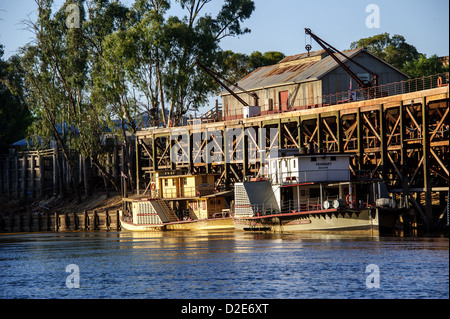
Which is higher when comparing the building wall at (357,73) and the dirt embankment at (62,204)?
the building wall at (357,73)

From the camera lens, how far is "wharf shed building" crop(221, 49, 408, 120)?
71.3 meters

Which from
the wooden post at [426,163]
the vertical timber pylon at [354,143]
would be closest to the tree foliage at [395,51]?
the vertical timber pylon at [354,143]

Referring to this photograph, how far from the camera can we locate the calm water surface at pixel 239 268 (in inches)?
1265

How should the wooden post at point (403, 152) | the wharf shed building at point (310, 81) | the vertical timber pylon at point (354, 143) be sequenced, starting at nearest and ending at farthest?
the wooden post at point (403, 152), the vertical timber pylon at point (354, 143), the wharf shed building at point (310, 81)

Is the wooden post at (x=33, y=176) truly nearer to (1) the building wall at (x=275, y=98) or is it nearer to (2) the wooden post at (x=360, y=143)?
(1) the building wall at (x=275, y=98)

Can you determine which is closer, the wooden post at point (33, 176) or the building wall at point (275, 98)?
the building wall at point (275, 98)

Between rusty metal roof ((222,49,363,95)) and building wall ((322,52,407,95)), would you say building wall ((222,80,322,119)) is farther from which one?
building wall ((322,52,407,95))

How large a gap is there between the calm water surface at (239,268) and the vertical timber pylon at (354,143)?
29.9 feet

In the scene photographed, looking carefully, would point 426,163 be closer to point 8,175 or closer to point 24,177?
point 24,177

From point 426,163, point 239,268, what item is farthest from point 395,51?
point 239,268

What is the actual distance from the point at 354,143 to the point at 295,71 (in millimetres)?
14694

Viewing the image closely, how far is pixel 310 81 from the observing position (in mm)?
71750

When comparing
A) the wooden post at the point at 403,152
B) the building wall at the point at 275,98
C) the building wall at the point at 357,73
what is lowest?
the wooden post at the point at 403,152
